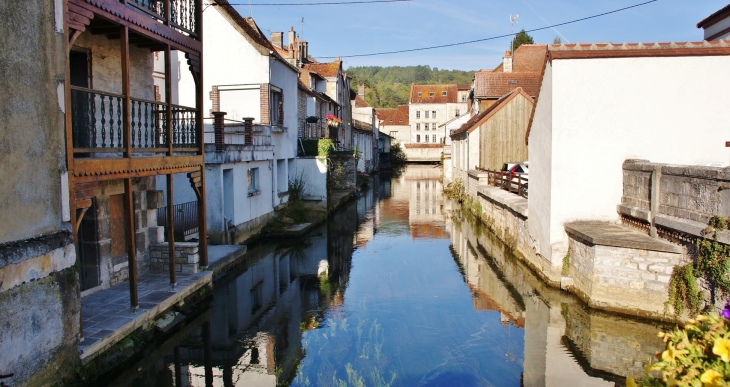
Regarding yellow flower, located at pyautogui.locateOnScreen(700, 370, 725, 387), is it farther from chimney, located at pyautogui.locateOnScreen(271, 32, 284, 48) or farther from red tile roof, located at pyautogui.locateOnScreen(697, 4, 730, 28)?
chimney, located at pyautogui.locateOnScreen(271, 32, 284, 48)

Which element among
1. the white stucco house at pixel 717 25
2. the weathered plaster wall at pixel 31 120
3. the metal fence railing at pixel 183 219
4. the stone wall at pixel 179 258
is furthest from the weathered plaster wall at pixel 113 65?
the white stucco house at pixel 717 25

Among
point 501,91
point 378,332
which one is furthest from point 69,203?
point 501,91

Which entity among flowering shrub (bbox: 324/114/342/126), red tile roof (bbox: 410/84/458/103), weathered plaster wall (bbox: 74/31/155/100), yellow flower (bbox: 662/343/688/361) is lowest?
yellow flower (bbox: 662/343/688/361)

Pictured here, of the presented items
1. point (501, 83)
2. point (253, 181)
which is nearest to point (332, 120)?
point (501, 83)

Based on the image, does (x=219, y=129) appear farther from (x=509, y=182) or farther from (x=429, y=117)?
(x=429, y=117)

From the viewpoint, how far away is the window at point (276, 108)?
65.0 feet

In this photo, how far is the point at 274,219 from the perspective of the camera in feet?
62.5

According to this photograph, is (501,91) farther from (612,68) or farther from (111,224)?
(111,224)

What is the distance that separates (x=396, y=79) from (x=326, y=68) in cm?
11097

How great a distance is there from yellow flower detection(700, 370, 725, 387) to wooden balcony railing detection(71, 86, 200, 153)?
698 cm

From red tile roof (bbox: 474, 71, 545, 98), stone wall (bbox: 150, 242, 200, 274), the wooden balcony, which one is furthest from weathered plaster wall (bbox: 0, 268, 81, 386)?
red tile roof (bbox: 474, 71, 545, 98)

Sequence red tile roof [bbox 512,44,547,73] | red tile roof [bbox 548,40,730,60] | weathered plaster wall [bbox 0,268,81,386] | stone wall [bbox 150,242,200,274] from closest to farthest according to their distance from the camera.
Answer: weathered plaster wall [bbox 0,268,81,386] < red tile roof [bbox 548,40,730,60] < stone wall [bbox 150,242,200,274] < red tile roof [bbox 512,44,547,73]

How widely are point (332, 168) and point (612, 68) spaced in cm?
1731

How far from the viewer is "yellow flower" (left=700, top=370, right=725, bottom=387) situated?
9.62ft
